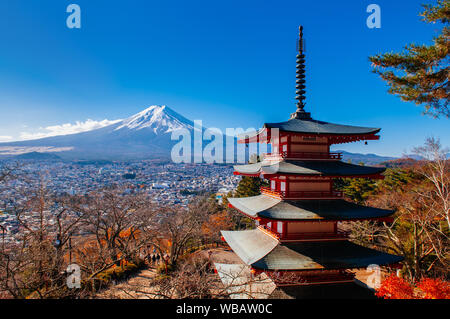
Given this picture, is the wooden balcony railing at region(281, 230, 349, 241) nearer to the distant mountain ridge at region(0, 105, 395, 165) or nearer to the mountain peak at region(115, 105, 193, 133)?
the distant mountain ridge at region(0, 105, 395, 165)

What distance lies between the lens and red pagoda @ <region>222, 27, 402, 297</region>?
9305 millimetres

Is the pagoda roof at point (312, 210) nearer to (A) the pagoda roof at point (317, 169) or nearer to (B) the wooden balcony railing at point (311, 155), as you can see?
(A) the pagoda roof at point (317, 169)

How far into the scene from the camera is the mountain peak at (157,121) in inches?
4702

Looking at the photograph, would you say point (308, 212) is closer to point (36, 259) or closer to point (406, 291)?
point (406, 291)

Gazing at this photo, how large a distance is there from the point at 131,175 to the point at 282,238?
223 ft

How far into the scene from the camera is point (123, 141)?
10475cm

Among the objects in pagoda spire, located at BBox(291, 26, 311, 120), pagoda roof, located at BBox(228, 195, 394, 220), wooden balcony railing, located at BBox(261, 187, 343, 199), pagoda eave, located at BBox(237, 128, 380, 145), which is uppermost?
pagoda spire, located at BBox(291, 26, 311, 120)

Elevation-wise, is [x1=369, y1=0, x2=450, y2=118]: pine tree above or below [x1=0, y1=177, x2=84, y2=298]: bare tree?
above

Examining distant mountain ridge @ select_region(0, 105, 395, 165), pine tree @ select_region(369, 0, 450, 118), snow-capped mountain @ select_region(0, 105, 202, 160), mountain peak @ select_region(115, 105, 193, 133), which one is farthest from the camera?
mountain peak @ select_region(115, 105, 193, 133)

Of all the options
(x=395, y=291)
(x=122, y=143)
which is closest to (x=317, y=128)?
(x=395, y=291)

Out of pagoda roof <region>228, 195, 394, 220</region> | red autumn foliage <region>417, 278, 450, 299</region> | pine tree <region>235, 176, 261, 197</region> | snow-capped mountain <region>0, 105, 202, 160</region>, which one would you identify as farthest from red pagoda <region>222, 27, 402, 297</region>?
snow-capped mountain <region>0, 105, 202, 160</region>

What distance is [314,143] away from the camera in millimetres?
10836
